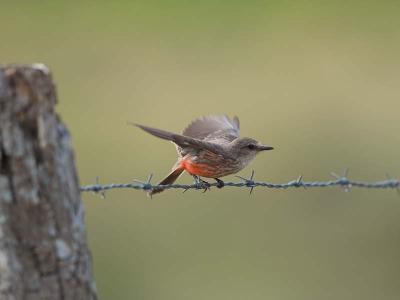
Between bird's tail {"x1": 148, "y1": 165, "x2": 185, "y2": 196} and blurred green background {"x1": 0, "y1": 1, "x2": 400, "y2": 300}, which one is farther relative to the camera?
blurred green background {"x1": 0, "y1": 1, "x2": 400, "y2": 300}

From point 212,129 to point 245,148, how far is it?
75 centimetres

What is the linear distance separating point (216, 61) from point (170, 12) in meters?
2.66

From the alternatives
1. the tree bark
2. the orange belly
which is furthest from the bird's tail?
the tree bark

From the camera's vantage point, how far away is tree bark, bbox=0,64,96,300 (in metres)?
3.31

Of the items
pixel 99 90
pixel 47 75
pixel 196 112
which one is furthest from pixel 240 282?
pixel 47 75

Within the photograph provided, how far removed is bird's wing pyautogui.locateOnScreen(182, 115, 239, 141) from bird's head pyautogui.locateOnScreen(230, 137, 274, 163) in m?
0.40

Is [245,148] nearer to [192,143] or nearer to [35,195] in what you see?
[192,143]

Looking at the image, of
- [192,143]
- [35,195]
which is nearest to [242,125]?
[192,143]

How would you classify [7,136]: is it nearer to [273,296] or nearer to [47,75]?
[47,75]

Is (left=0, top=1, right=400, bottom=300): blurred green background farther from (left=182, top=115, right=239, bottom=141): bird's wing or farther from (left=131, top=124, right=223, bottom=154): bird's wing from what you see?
(left=131, top=124, right=223, bottom=154): bird's wing

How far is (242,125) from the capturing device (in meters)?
14.3

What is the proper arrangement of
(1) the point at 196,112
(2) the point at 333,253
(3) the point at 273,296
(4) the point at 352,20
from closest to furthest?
1. (3) the point at 273,296
2. (2) the point at 333,253
3. (1) the point at 196,112
4. (4) the point at 352,20

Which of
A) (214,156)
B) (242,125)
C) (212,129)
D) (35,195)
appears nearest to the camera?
(35,195)

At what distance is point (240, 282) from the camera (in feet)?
34.8
